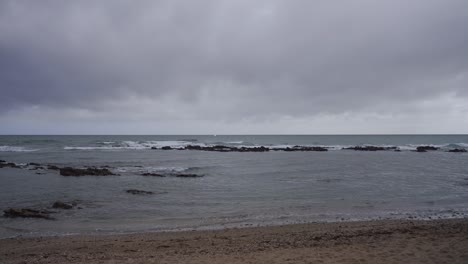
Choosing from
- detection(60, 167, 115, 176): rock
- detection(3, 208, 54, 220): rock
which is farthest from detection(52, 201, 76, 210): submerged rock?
detection(60, 167, 115, 176): rock

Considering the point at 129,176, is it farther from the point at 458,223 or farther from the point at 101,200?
Answer: the point at 458,223

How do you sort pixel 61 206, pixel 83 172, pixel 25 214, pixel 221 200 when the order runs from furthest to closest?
1. pixel 83 172
2. pixel 221 200
3. pixel 61 206
4. pixel 25 214

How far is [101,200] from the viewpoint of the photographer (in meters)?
15.0

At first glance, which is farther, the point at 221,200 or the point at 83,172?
the point at 83,172

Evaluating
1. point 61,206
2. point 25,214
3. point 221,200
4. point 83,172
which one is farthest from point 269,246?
point 83,172

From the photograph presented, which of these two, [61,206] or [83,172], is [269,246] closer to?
[61,206]

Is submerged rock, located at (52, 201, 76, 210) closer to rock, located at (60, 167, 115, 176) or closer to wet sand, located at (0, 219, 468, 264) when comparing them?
wet sand, located at (0, 219, 468, 264)

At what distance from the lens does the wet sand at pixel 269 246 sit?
7113 mm

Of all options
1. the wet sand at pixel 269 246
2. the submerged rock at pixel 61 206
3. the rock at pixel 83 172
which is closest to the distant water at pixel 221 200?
the submerged rock at pixel 61 206

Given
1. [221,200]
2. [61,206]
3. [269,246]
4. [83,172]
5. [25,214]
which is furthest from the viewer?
[83,172]

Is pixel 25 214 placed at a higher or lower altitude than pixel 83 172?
lower

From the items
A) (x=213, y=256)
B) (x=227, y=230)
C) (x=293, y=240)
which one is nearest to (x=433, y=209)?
(x=293, y=240)

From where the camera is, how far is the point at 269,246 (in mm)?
8148

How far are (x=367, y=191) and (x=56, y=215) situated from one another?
47.9 feet
